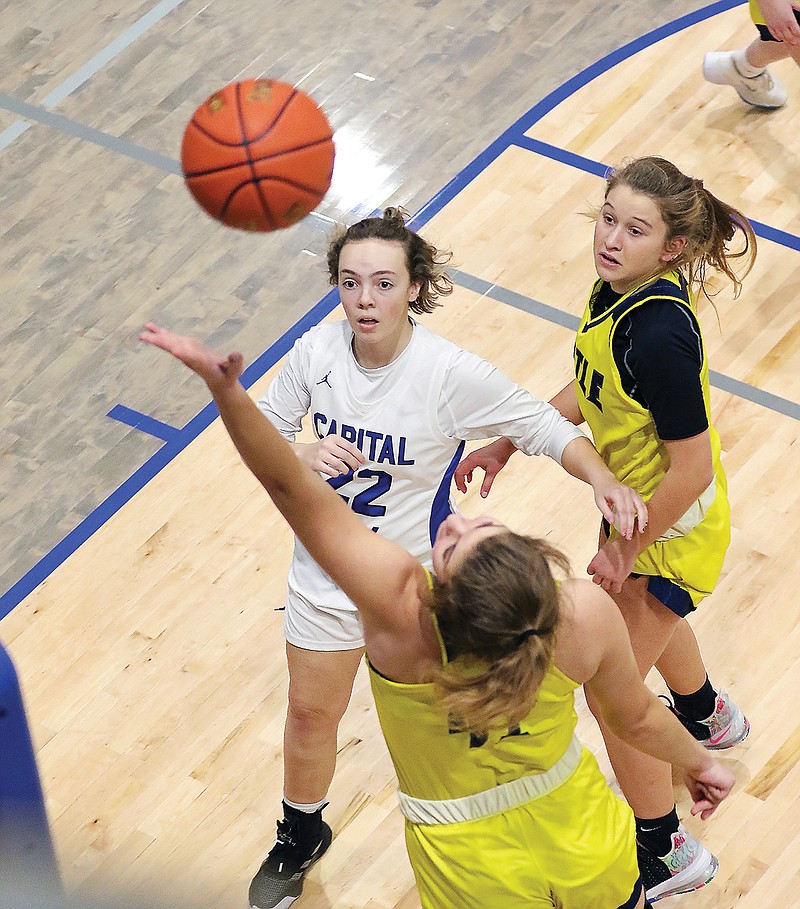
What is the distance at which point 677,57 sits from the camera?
6617 mm

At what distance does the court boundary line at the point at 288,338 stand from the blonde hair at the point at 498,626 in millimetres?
2620

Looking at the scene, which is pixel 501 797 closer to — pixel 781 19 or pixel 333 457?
pixel 333 457

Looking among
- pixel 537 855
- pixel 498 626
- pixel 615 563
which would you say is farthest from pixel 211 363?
pixel 615 563

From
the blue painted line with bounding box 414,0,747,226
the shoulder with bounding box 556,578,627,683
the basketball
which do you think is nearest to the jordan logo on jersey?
the basketball

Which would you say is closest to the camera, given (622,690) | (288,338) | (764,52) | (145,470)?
(622,690)

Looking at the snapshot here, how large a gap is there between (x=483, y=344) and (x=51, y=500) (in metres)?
1.65

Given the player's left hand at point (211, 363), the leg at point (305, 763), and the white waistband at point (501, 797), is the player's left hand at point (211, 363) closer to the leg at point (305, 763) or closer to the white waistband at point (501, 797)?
the white waistband at point (501, 797)

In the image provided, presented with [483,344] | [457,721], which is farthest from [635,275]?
[483,344]

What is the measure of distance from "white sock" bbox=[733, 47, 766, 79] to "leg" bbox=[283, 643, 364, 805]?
362 cm

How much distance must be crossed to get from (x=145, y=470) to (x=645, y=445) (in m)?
2.27

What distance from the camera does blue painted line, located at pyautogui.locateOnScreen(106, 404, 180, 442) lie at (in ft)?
17.2

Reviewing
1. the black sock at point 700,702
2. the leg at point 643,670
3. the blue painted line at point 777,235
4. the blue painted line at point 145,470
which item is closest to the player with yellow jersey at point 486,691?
the leg at point 643,670

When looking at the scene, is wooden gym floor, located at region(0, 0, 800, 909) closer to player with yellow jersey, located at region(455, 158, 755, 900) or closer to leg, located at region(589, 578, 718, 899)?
leg, located at region(589, 578, 718, 899)

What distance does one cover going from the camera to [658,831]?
372cm
